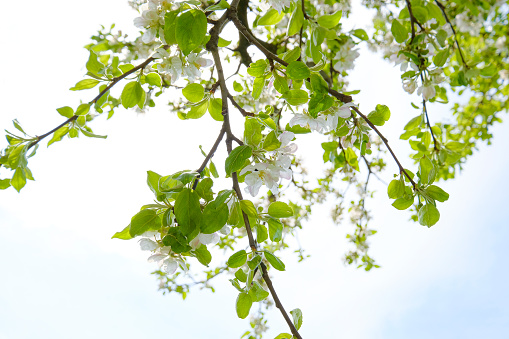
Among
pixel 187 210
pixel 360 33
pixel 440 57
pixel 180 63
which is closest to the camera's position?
pixel 187 210

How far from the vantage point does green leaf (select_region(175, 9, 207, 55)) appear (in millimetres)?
766

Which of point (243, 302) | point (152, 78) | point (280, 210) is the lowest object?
point (243, 302)

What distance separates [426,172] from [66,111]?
1.11 m

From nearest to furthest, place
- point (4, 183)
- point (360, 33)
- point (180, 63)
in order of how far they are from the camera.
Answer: point (180, 63) < point (4, 183) < point (360, 33)

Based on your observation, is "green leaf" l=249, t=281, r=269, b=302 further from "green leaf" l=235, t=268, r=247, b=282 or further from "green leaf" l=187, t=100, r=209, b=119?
"green leaf" l=187, t=100, r=209, b=119

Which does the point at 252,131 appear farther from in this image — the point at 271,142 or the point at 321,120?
the point at 321,120

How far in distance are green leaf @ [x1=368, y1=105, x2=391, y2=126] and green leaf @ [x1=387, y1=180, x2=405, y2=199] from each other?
7.3 inches

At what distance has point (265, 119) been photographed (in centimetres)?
86

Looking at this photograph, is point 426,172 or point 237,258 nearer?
point 237,258

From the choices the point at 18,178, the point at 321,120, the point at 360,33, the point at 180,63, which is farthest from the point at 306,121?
the point at 360,33

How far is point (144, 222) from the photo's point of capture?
2.65ft

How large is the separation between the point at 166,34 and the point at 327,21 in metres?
0.43

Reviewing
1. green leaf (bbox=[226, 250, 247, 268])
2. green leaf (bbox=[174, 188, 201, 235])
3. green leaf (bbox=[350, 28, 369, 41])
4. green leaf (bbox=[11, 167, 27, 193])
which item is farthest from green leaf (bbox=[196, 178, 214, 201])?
green leaf (bbox=[350, 28, 369, 41])

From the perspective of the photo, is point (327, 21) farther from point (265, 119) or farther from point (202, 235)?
point (202, 235)
